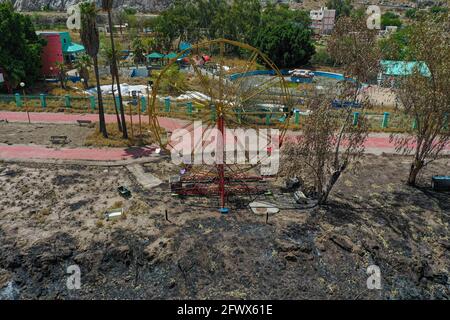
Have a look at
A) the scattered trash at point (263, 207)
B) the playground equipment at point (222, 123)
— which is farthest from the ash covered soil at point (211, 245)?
Result: the playground equipment at point (222, 123)

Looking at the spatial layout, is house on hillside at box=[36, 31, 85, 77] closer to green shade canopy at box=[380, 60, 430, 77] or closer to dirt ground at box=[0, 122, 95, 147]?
dirt ground at box=[0, 122, 95, 147]

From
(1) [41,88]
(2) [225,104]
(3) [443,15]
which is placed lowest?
(1) [41,88]

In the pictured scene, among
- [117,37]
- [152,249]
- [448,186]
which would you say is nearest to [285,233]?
[152,249]

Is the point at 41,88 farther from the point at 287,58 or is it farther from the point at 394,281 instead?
the point at 394,281

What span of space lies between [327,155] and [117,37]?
76041 millimetres

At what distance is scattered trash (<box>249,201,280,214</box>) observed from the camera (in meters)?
18.0

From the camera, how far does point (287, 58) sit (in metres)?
61.8

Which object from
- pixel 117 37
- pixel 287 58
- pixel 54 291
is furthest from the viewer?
pixel 117 37

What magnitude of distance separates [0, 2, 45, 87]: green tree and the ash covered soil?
78.9 ft

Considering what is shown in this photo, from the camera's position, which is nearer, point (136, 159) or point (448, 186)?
point (448, 186)

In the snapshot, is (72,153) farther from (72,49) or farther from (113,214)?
(72,49)

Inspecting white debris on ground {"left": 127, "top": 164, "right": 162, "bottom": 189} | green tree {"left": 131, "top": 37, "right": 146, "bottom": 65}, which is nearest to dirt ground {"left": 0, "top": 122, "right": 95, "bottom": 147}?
white debris on ground {"left": 127, "top": 164, "right": 162, "bottom": 189}

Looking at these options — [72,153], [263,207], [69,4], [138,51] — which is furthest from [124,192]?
[69,4]

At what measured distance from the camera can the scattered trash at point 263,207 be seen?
18.0m
